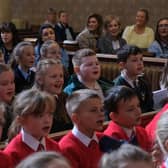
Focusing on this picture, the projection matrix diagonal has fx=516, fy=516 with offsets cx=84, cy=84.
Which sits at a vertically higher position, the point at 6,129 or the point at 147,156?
the point at 147,156

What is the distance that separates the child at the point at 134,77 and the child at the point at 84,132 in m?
1.92

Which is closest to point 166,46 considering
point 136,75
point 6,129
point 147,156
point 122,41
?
point 122,41

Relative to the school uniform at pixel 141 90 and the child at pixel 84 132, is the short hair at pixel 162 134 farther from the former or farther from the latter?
the school uniform at pixel 141 90

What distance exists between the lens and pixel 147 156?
2.04 meters

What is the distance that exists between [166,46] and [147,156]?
6097 millimetres

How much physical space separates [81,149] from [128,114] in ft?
1.63

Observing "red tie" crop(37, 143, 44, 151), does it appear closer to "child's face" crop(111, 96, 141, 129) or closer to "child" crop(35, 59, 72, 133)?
"child's face" crop(111, 96, 141, 129)

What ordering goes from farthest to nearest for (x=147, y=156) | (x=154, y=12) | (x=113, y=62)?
(x=154, y=12)
(x=113, y=62)
(x=147, y=156)

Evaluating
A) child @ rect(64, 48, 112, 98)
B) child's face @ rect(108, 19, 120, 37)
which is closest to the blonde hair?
child @ rect(64, 48, 112, 98)

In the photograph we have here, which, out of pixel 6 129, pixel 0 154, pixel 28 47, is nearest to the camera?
pixel 0 154

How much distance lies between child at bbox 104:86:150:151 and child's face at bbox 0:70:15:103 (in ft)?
3.06

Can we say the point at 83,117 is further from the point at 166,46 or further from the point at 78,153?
the point at 166,46

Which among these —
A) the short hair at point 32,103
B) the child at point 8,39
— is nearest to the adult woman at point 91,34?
the child at point 8,39

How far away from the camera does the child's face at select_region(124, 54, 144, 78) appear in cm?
538
